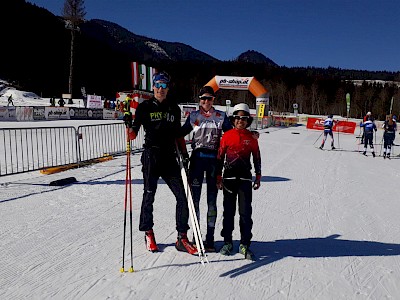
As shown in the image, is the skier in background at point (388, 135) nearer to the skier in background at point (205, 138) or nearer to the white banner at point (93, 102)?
the skier in background at point (205, 138)

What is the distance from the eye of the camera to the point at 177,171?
158 inches

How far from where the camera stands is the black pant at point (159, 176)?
392 centimetres

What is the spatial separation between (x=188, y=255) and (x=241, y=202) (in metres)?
0.88

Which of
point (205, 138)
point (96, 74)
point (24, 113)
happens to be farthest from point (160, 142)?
point (96, 74)

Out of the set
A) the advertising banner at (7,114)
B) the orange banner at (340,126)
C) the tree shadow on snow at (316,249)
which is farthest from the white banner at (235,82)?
the tree shadow on snow at (316,249)

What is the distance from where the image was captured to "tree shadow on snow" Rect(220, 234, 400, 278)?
13.6 ft

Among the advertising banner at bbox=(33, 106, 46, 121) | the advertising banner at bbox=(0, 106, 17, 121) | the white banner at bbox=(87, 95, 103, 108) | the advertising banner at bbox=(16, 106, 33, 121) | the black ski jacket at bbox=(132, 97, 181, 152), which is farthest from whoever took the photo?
the white banner at bbox=(87, 95, 103, 108)

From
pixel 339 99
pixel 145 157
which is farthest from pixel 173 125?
pixel 339 99

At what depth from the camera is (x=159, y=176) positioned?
401cm

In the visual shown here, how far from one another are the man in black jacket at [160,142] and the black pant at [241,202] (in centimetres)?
48

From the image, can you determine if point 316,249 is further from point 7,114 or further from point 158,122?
point 7,114

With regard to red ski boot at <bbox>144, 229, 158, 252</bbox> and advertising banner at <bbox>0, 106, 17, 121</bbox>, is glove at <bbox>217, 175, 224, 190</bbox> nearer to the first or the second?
red ski boot at <bbox>144, 229, 158, 252</bbox>

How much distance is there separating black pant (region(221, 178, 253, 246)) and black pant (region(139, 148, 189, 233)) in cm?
48

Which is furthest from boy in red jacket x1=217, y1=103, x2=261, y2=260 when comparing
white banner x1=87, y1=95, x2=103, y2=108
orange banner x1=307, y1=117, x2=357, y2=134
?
white banner x1=87, y1=95, x2=103, y2=108
